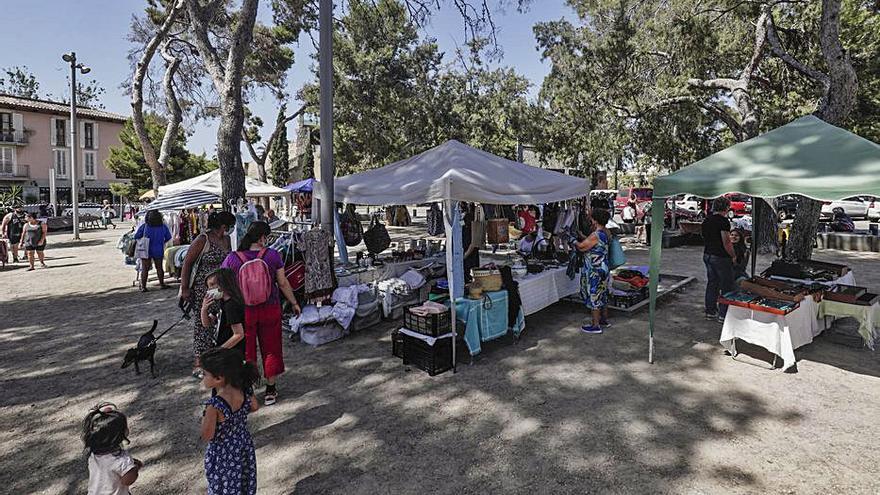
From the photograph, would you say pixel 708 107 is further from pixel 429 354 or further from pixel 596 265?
pixel 429 354

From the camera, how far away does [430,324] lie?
192 inches

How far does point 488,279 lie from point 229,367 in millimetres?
3485

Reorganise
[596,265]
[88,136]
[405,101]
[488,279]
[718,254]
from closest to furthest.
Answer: [488,279], [596,265], [718,254], [405,101], [88,136]

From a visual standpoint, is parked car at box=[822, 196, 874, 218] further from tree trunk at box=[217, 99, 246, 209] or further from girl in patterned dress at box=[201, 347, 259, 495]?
girl in patterned dress at box=[201, 347, 259, 495]

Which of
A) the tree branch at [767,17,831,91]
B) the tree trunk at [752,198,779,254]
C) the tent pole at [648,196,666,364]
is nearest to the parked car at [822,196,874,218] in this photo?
the tree trunk at [752,198,779,254]

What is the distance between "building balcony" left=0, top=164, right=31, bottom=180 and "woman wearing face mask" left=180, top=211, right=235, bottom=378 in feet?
151

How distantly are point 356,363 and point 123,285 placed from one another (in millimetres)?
7187

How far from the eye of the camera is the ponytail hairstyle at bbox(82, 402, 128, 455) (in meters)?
2.19

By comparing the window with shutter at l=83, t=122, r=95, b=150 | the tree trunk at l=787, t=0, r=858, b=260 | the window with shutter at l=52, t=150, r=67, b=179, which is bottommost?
the tree trunk at l=787, t=0, r=858, b=260

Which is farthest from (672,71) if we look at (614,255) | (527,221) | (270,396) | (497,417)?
(270,396)

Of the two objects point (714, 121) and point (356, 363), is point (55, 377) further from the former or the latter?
point (714, 121)

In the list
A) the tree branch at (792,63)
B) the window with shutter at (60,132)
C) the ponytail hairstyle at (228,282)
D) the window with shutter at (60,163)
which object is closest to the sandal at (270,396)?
the ponytail hairstyle at (228,282)

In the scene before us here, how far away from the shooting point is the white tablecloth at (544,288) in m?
6.22

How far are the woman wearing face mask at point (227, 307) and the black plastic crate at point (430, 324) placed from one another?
69.8 inches
